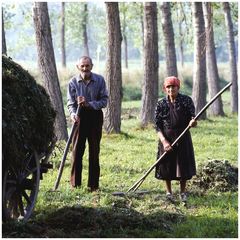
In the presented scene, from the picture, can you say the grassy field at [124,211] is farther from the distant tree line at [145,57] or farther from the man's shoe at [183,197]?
the distant tree line at [145,57]

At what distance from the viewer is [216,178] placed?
32.4 feet

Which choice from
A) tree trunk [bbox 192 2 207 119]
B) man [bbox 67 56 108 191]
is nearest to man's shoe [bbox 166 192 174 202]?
man [bbox 67 56 108 191]

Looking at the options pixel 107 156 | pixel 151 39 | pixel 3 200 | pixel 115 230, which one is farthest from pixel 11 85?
pixel 151 39

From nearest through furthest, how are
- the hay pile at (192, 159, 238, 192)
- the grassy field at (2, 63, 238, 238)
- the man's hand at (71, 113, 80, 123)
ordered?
the grassy field at (2, 63, 238, 238), the man's hand at (71, 113, 80, 123), the hay pile at (192, 159, 238, 192)

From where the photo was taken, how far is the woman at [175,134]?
352 inches

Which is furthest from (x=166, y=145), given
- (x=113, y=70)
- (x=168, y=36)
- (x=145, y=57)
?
(x=168, y=36)

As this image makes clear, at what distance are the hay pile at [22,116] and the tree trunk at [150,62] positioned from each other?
1049 cm

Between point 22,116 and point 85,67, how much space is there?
8.19 ft

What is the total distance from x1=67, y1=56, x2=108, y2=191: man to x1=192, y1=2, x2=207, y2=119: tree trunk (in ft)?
37.1

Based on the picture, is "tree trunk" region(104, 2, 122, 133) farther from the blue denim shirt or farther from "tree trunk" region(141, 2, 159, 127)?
the blue denim shirt

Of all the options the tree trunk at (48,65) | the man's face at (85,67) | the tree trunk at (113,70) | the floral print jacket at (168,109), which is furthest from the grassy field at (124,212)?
the tree trunk at (113,70)

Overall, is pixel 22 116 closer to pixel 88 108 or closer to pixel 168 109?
pixel 88 108

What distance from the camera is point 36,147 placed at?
7258 millimetres

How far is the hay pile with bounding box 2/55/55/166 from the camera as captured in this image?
6520 mm
